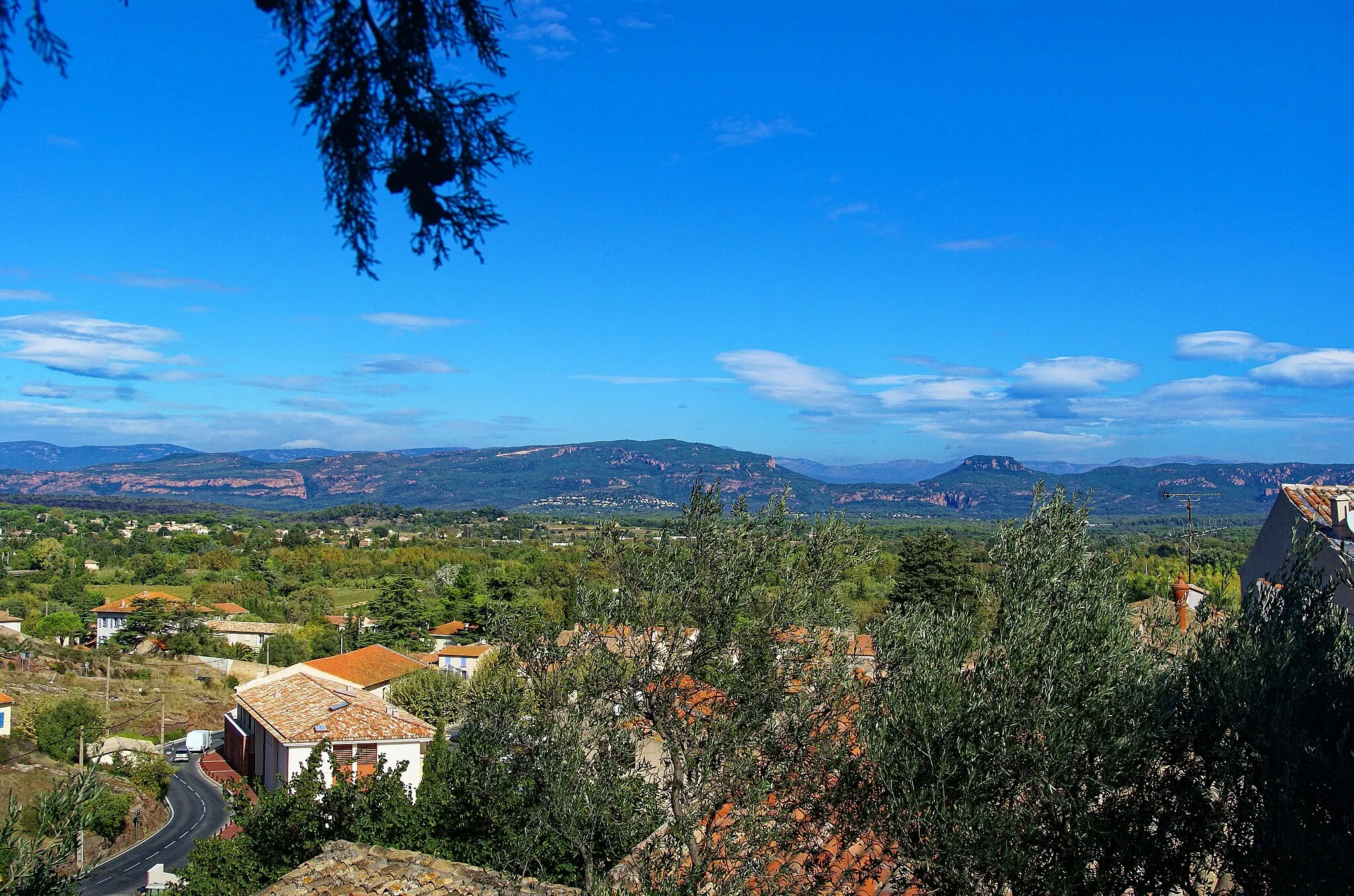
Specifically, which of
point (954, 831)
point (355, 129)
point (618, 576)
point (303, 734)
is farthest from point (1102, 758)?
point (303, 734)

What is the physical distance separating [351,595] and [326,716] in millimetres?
61606

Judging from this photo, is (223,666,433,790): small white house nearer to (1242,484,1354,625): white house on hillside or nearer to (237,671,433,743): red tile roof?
(237,671,433,743): red tile roof

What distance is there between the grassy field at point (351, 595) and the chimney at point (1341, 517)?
73490 millimetres

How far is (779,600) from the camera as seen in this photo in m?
9.36

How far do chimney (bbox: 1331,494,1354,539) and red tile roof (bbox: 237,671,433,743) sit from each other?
2367 centimetres

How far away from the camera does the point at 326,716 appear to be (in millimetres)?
27797

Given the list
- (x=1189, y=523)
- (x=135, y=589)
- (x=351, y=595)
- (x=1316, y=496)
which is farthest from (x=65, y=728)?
(x=135, y=589)

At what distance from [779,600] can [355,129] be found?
7287mm

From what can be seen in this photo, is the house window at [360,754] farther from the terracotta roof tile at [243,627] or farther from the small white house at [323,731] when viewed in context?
the terracotta roof tile at [243,627]

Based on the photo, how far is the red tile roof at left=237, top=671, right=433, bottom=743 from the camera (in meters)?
26.8

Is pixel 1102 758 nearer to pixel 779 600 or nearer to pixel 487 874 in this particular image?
pixel 779 600

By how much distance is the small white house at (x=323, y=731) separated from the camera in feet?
86.3

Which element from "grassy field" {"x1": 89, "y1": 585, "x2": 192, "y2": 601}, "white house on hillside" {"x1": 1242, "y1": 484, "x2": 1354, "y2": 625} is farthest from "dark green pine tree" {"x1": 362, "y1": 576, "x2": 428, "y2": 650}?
"white house on hillside" {"x1": 1242, "y1": 484, "x2": 1354, "y2": 625}

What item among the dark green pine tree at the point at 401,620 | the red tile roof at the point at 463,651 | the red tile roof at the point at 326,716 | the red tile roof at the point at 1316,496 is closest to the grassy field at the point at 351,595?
the dark green pine tree at the point at 401,620
